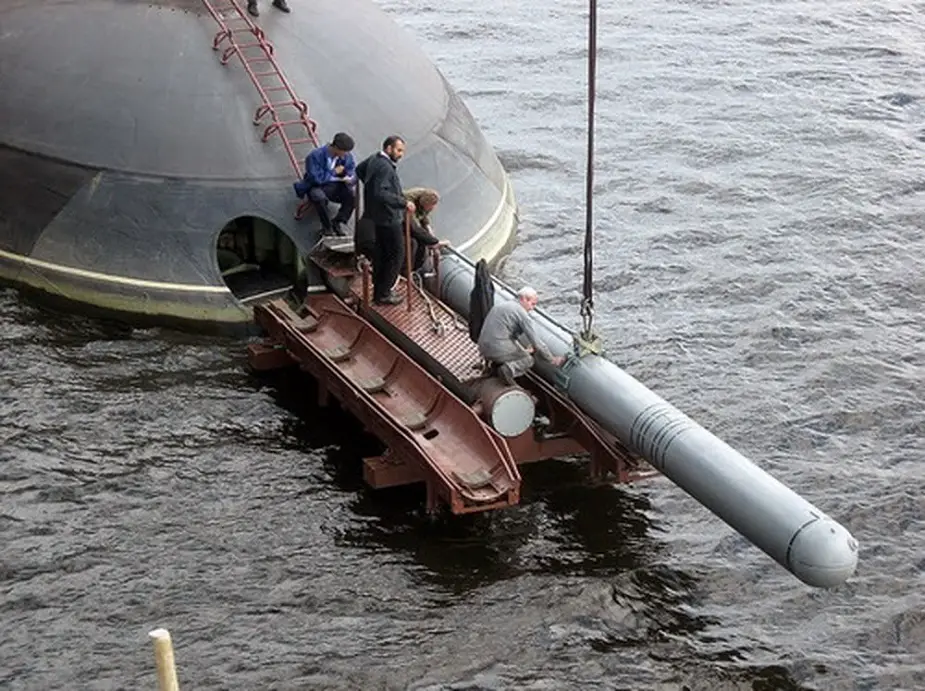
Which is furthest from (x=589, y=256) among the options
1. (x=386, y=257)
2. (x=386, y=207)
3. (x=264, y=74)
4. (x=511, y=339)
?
(x=264, y=74)

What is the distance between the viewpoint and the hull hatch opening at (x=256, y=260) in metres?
23.8

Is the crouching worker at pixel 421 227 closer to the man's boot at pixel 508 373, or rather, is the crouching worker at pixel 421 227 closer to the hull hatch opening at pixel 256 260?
the hull hatch opening at pixel 256 260

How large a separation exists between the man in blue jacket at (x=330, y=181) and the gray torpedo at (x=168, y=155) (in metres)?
0.40

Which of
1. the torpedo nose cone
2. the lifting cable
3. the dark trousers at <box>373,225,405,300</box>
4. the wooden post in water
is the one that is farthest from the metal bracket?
the wooden post in water

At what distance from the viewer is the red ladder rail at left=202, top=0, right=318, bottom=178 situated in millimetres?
23672

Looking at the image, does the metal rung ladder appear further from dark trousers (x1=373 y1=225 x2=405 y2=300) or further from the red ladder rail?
dark trousers (x1=373 y1=225 x2=405 y2=300)

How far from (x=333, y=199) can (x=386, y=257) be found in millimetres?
1923

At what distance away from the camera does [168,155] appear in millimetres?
23484

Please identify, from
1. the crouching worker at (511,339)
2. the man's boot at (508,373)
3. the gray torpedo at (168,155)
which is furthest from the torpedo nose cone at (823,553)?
the gray torpedo at (168,155)

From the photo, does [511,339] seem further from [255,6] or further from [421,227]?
[255,6]

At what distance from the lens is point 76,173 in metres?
23.5

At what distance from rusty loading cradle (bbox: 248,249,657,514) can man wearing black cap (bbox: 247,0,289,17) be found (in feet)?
16.1

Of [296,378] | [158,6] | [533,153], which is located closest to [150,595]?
[296,378]

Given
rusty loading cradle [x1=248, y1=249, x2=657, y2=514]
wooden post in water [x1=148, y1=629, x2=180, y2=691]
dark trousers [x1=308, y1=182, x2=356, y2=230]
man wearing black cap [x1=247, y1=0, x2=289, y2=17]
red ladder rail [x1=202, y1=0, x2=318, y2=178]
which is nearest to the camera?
wooden post in water [x1=148, y1=629, x2=180, y2=691]
